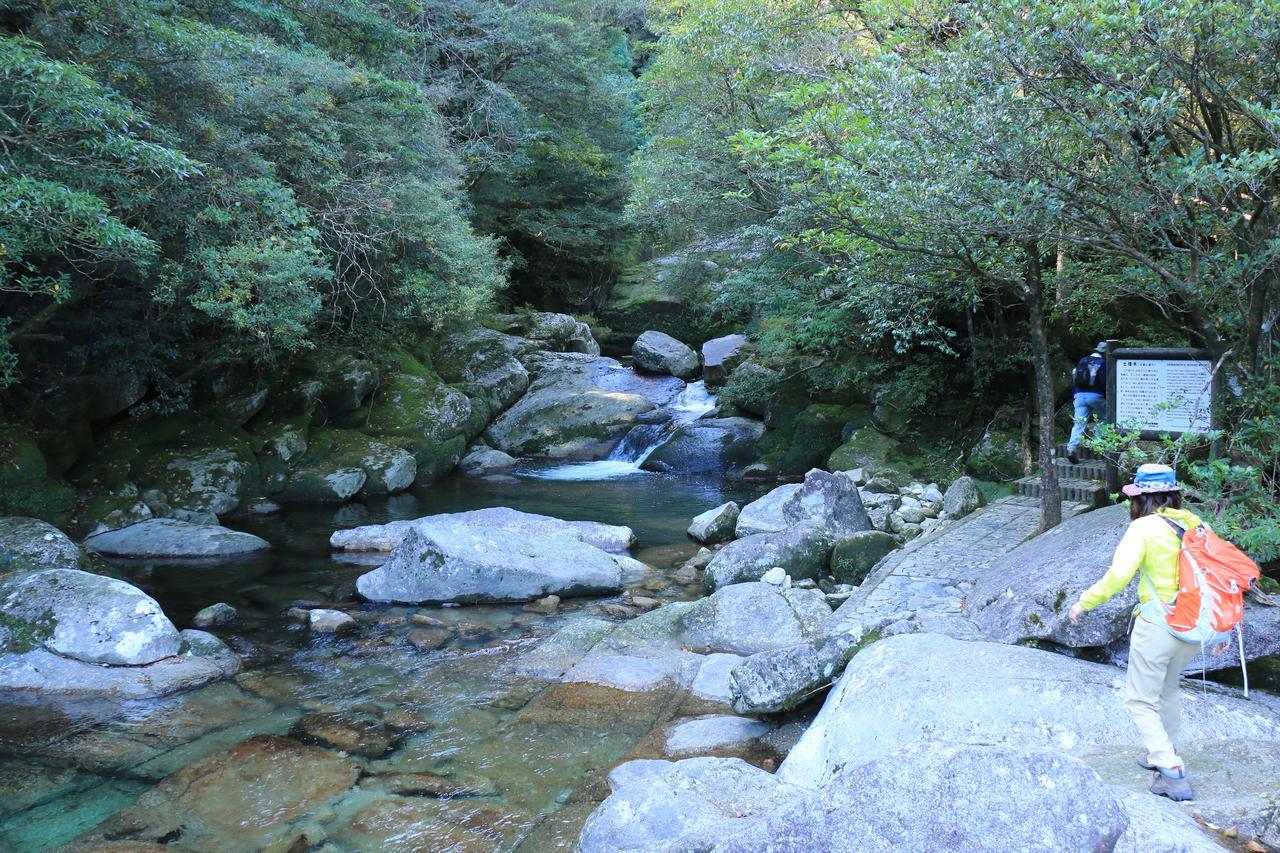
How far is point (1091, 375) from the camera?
31.5 feet

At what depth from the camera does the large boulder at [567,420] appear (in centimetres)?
1955

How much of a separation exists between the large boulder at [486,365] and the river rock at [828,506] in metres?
11.1

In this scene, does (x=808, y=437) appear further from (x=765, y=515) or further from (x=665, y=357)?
(x=665, y=357)

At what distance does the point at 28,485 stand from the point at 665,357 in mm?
15376

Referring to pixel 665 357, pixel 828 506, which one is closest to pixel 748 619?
pixel 828 506

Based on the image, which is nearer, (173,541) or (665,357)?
(173,541)

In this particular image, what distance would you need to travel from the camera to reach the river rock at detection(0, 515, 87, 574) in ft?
29.4

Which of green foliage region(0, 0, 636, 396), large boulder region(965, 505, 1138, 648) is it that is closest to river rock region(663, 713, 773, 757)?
large boulder region(965, 505, 1138, 648)

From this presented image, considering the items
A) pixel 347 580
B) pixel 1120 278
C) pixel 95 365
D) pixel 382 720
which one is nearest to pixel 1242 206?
pixel 1120 278

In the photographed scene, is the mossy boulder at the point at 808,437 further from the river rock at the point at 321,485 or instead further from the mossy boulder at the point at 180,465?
the mossy boulder at the point at 180,465

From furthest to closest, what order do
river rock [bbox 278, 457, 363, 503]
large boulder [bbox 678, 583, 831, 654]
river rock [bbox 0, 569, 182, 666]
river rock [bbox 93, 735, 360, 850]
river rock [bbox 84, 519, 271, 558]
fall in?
river rock [bbox 278, 457, 363, 503]
river rock [bbox 84, 519, 271, 558]
large boulder [bbox 678, 583, 831, 654]
river rock [bbox 0, 569, 182, 666]
river rock [bbox 93, 735, 360, 850]

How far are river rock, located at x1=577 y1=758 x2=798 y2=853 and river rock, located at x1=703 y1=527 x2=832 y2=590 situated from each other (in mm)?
4780

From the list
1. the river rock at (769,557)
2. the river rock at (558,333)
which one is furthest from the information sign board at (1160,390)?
the river rock at (558,333)

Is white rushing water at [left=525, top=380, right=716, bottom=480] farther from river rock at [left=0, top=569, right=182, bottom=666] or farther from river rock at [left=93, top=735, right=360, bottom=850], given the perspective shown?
river rock at [left=93, top=735, right=360, bottom=850]
